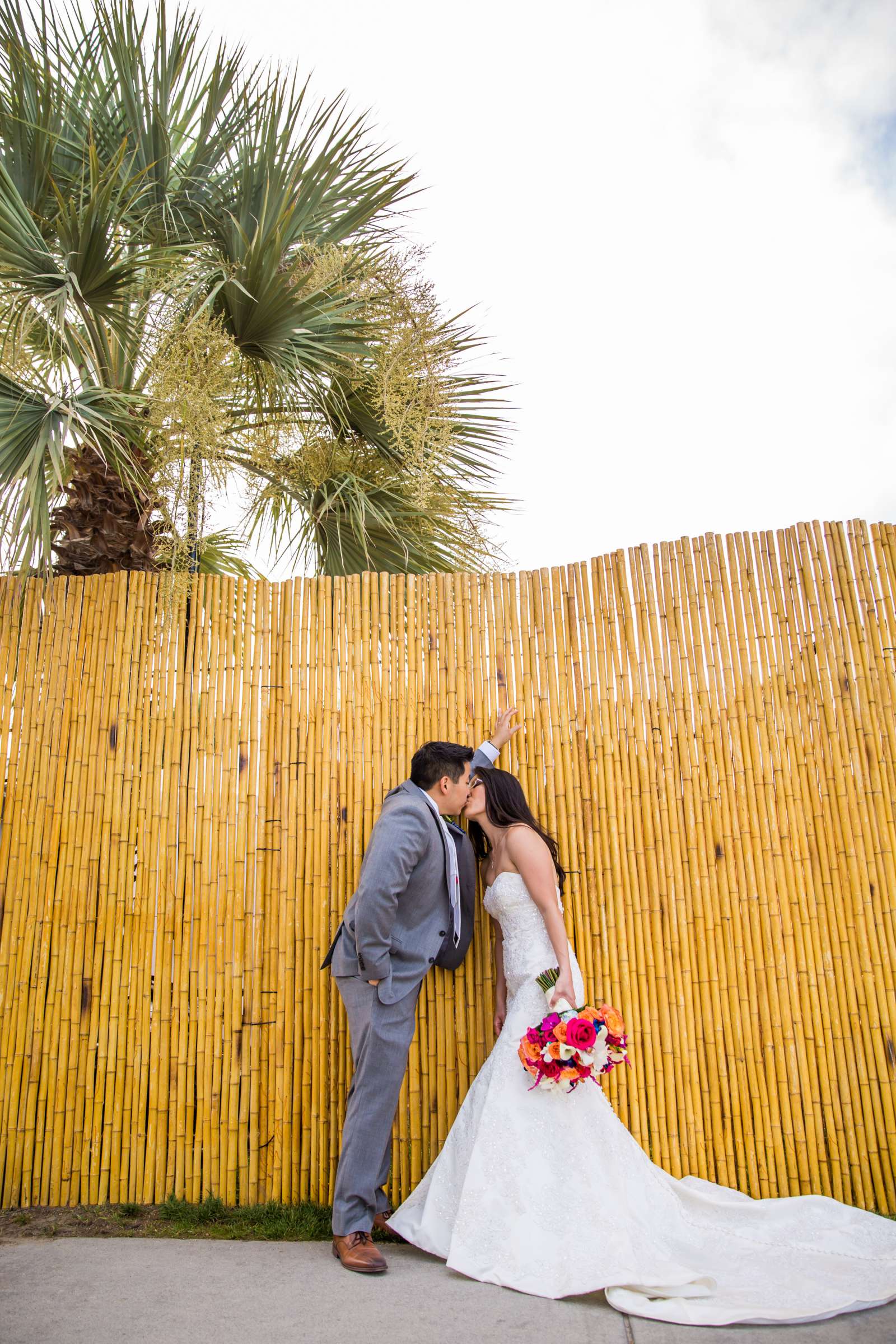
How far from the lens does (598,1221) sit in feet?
8.18

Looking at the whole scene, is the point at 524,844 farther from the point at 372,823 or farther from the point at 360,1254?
the point at 360,1254

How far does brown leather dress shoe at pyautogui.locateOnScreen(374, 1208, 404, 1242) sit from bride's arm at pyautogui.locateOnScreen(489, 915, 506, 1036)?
0.74 metres

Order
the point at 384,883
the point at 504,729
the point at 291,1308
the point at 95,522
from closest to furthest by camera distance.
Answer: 1. the point at 291,1308
2. the point at 384,883
3. the point at 504,729
4. the point at 95,522

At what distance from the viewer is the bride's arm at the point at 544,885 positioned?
112 inches

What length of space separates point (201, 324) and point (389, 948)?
259 centimetres

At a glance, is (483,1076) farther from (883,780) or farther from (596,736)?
(883,780)

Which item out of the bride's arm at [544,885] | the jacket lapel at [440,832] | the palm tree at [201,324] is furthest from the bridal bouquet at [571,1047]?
the palm tree at [201,324]

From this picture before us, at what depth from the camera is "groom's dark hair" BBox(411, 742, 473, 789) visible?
3.08 meters

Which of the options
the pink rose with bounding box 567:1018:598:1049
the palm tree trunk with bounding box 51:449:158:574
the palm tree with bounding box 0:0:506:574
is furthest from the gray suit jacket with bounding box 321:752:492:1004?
the palm tree trunk with bounding box 51:449:158:574

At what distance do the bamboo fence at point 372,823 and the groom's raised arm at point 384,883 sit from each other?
0.50m

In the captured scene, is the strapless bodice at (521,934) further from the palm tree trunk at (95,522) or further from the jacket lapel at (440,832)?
the palm tree trunk at (95,522)

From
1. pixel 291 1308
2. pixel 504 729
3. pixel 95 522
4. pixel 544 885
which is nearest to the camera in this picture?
pixel 291 1308

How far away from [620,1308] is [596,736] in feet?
6.03

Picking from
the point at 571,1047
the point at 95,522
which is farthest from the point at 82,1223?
the point at 95,522
